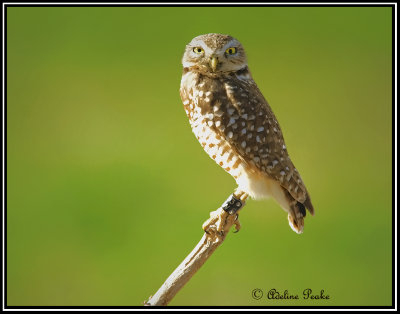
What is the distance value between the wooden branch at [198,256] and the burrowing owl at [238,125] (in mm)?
111

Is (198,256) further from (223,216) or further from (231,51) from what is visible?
(231,51)

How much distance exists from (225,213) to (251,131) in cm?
26

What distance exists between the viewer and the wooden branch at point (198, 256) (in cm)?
125

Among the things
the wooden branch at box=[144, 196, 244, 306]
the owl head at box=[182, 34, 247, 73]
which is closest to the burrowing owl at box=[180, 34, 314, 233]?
the owl head at box=[182, 34, 247, 73]

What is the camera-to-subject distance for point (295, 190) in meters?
1.48

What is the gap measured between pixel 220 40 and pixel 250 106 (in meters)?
0.22

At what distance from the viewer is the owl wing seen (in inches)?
57.5

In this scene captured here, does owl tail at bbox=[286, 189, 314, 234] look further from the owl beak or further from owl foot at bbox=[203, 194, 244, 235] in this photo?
the owl beak

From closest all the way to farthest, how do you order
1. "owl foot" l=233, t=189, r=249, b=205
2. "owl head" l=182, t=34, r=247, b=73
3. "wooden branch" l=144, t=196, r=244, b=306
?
"wooden branch" l=144, t=196, r=244, b=306
"owl head" l=182, t=34, r=247, b=73
"owl foot" l=233, t=189, r=249, b=205

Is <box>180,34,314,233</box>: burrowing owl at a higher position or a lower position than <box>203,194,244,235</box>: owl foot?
higher

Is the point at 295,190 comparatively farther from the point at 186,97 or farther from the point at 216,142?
the point at 186,97

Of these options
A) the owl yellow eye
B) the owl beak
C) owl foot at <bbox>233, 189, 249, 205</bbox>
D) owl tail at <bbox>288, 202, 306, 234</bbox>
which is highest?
the owl yellow eye

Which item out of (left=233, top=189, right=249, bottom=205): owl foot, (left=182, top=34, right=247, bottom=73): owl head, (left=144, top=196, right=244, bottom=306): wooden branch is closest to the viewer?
(left=144, top=196, right=244, bottom=306): wooden branch

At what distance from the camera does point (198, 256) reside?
4.40ft
